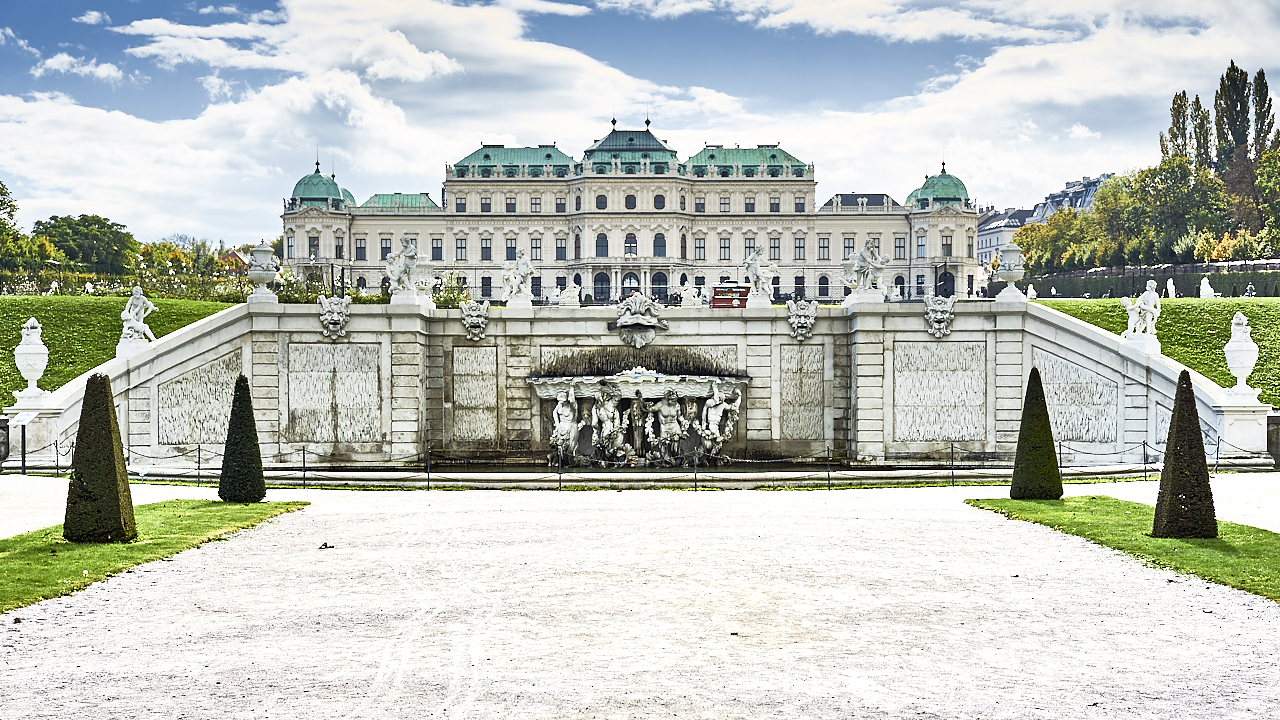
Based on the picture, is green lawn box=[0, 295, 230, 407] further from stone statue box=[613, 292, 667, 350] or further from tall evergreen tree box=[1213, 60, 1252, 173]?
tall evergreen tree box=[1213, 60, 1252, 173]

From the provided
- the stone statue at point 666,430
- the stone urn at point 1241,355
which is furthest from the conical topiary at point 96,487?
the stone urn at point 1241,355

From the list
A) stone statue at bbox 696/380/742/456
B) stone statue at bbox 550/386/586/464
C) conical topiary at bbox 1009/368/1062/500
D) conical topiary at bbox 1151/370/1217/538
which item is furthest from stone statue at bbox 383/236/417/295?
conical topiary at bbox 1151/370/1217/538

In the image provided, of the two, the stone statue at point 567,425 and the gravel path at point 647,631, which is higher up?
the stone statue at point 567,425

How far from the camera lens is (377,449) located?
25547 mm

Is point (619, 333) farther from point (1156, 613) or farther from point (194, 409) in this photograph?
point (1156, 613)

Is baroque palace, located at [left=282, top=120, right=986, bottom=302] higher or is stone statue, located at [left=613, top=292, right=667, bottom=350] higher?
baroque palace, located at [left=282, top=120, right=986, bottom=302]

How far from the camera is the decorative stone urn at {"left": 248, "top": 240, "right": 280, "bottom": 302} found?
25625 millimetres

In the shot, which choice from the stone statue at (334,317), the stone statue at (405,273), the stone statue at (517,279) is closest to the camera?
the stone statue at (334,317)

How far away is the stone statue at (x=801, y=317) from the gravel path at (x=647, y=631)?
12196 mm

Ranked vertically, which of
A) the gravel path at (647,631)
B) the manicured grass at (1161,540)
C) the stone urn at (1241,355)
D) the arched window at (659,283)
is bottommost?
the gravel path at (647,631)

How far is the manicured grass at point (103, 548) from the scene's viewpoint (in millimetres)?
11156

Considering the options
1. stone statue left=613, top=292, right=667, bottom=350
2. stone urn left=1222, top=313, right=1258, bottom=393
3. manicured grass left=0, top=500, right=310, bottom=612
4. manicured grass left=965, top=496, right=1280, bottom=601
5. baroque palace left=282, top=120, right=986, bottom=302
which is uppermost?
baroque palace left=282, top=120, right=986, bottom=302

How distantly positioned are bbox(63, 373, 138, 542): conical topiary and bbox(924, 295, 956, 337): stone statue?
18.1m

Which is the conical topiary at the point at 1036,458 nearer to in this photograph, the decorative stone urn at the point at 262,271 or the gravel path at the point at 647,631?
the gravel path at the point at 647,631
